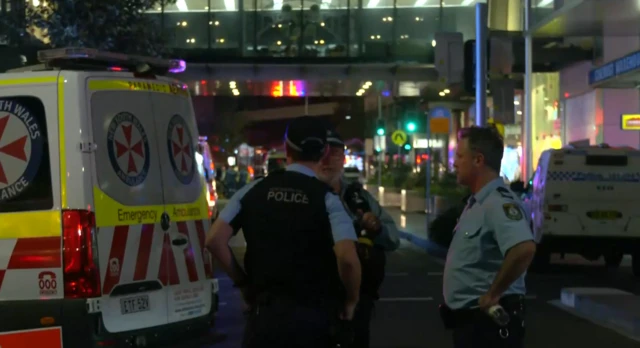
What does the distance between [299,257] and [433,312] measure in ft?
23.7

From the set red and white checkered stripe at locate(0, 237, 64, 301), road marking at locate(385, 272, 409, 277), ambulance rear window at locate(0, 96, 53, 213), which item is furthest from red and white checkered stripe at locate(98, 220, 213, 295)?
road marking at locate(385, 272, 409, 277)

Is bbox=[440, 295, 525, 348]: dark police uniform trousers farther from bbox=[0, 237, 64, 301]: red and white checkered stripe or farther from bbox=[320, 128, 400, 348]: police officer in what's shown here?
bbox=[0, 237, 64, 301]: red and white checkered stripe

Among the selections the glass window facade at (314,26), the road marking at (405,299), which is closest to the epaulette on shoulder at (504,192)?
the road marking at (405,299)

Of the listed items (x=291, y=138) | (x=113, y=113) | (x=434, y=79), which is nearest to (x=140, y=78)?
(x=113, y=113)

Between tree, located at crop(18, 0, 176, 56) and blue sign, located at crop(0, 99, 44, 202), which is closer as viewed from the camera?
blue sign, located at crop(0, 99, 44, 202)

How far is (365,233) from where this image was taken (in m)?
5.48

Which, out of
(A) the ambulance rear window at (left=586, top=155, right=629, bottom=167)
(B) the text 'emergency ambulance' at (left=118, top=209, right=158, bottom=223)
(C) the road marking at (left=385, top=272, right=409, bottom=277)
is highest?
(B) the text 'emergency ambulance' at (left=118, top=209, right=158, bottom=223)

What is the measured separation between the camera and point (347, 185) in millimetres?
6051

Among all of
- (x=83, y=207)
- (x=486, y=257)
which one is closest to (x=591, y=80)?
(x=83, y=207)

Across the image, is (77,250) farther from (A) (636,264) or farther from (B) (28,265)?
(A) (636,264)

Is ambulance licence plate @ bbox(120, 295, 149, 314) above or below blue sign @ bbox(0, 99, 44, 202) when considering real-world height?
below

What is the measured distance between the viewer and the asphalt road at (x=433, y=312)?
9.47m

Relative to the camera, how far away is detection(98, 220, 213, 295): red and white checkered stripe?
21.2ft

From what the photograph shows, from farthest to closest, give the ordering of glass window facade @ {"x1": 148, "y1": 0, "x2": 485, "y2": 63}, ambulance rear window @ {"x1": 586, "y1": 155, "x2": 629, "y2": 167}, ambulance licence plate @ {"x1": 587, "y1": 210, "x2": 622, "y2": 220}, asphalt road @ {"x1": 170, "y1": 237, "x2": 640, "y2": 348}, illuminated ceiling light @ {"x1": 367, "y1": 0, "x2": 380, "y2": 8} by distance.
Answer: illuminated ceiling light @ {"x1": 367, "y1": 0, "x2": 380, "y2": 8}
glass window facade @ {"x1": 148, "y1": 0, "x2": 485, "y2": 63}
ambulance licence plate @ {"x1": 587, "y1": 210, "x2": 622, "y2": 220}
ambulance rear window @ {"x1": 586, "y1": 155, "x2": 629, "y2": 167}
asphalt road @ {"x1": 170, "y1": 237, "x2": 640, "y2": 348}
